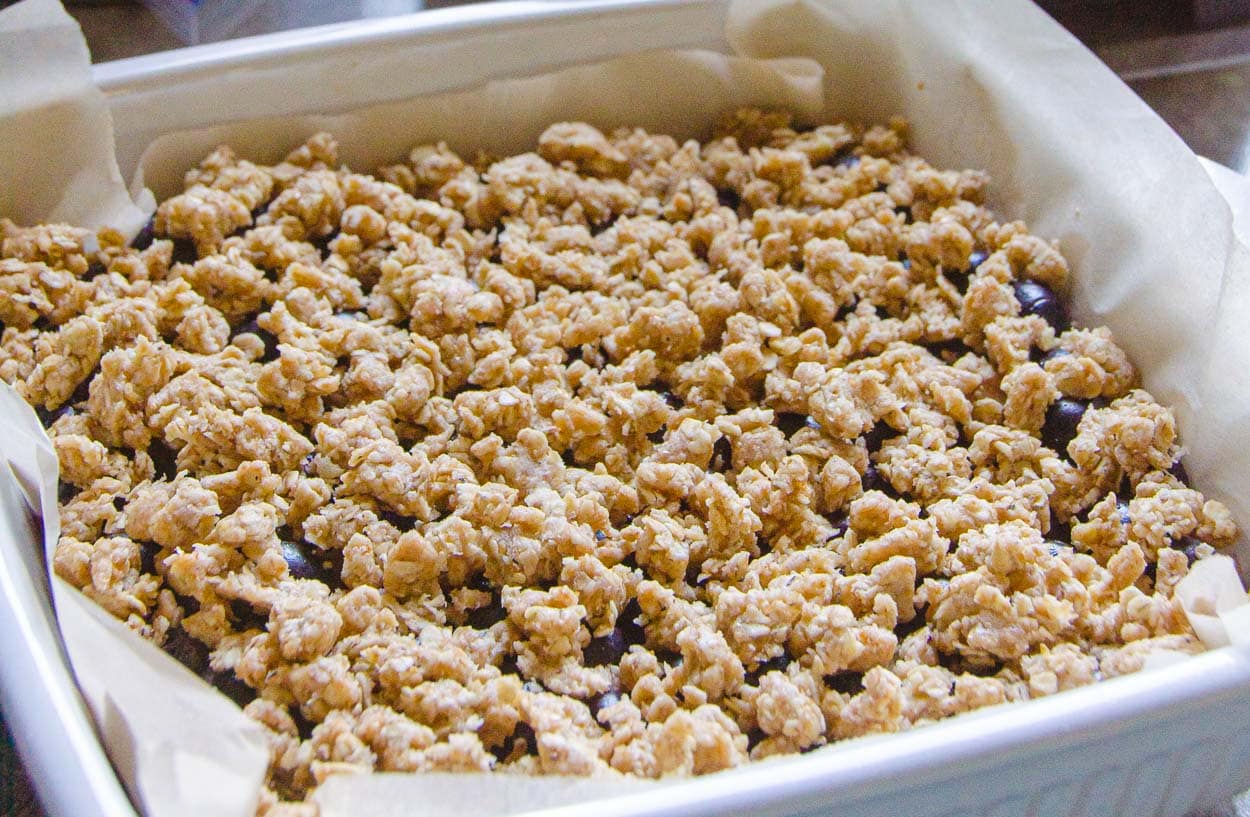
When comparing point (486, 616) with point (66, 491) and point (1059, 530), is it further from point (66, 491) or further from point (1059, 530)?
point (1059, 530)

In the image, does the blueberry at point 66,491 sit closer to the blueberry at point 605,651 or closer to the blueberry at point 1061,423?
the blueberry at point 605,651

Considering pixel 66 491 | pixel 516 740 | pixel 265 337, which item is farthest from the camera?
pixel 265 337

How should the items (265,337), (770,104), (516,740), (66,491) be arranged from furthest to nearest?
(770,104) < (265,337) < (66,491) < (516,740)

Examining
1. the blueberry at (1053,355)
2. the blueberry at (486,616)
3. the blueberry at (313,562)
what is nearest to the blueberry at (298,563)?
the blueberry at (313,562)

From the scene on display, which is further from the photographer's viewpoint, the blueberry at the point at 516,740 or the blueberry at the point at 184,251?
the blueberry at the point at 184,251

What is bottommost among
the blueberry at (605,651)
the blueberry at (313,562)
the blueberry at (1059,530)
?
the blueberry at (605,651)

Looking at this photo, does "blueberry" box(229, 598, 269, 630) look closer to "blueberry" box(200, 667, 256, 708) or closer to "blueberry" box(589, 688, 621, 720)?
"blueberry" box(200, 667, 256, 708)

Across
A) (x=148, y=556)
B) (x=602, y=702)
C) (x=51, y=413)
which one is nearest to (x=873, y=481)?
(x=602, y=702)

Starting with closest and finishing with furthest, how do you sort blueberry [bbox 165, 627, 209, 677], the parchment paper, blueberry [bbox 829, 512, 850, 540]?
the parchment paper, blueberry [bbox 165, 627, 209, 677], blueberry [bbox 829, 512, 850, 540]

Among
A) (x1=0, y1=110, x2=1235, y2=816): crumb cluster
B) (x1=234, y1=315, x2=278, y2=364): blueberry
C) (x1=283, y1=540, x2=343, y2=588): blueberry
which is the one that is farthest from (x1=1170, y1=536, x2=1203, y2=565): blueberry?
(x1=234, y1=315, x2=278, y2=364): blueberry
